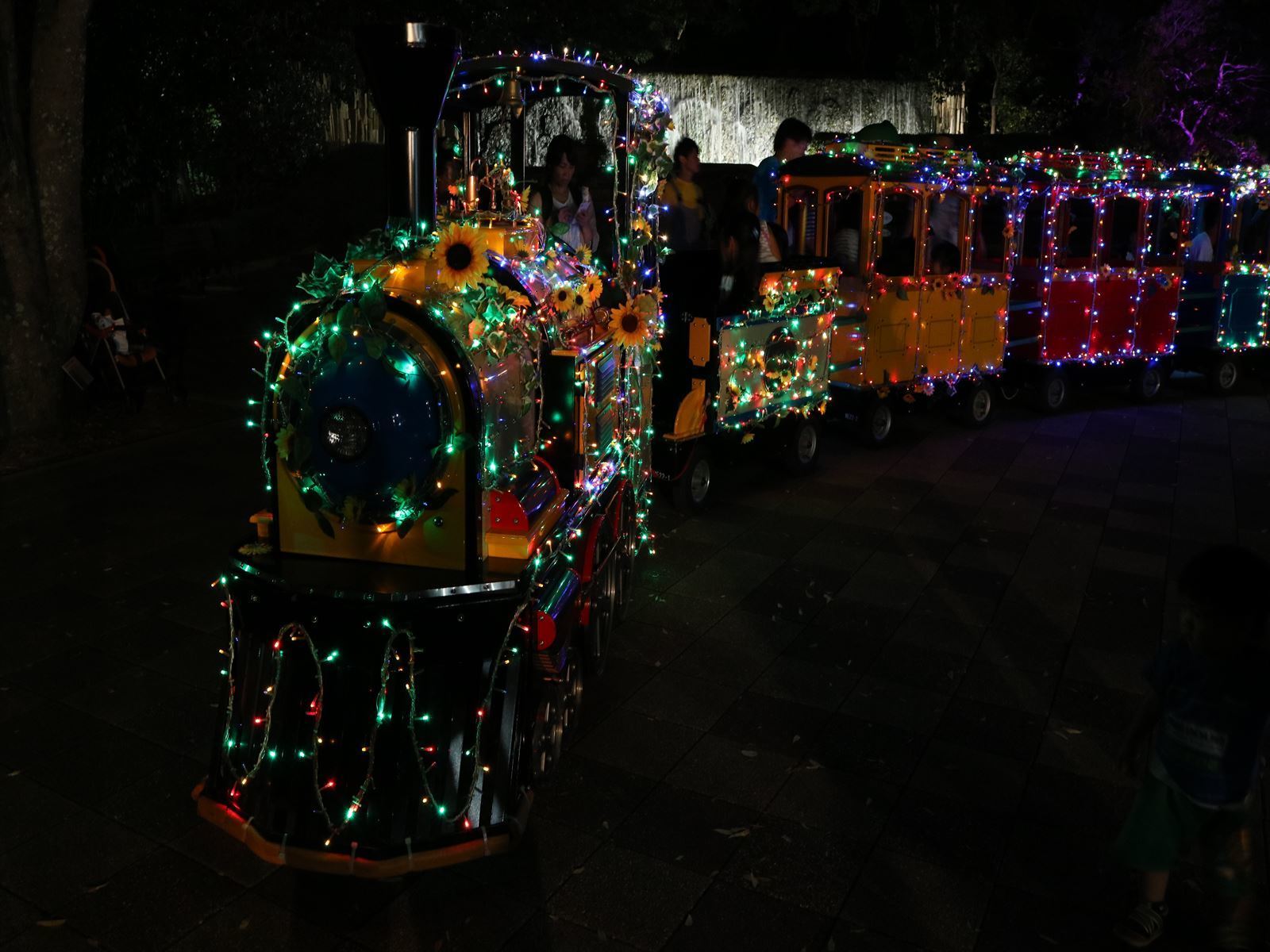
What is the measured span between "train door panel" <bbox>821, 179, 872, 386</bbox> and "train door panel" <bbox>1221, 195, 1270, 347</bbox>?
6395 millimetres

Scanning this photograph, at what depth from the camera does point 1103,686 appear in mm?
5262

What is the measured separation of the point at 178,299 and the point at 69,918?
9.37 metres

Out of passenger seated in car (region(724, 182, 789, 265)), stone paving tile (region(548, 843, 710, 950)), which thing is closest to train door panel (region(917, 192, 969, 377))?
passenger seated in car (region(724, 182, 789, 265))

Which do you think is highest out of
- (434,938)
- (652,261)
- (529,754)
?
(652,261)

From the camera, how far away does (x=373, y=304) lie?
11.7 feet

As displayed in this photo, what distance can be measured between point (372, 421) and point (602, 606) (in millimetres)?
2013

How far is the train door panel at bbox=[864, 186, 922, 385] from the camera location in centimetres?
983

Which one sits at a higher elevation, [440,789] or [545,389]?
[545,389]

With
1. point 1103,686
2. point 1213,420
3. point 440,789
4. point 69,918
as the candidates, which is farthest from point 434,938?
point 1213,420

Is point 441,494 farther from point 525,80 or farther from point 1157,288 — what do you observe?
point 1157,288

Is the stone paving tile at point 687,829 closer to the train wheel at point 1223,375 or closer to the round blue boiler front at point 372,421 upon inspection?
the round blue boiler front at point 372,421

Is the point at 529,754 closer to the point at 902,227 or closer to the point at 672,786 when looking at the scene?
the point at 672,786

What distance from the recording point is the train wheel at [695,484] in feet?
25.6

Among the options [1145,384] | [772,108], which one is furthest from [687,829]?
[772,108]
